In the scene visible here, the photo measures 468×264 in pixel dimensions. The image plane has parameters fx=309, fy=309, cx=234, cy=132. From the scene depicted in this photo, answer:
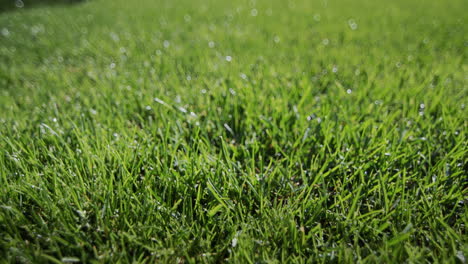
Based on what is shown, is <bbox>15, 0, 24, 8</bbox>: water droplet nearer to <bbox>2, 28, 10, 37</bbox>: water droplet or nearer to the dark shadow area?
the dark shadow area

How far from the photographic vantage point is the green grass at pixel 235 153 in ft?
3.35

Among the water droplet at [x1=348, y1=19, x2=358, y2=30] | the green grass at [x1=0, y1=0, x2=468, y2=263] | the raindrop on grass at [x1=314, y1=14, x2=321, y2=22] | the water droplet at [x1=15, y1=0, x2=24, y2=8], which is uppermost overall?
the raindrop on grass at [x1=314, y1=14, x2=321, y2=22]

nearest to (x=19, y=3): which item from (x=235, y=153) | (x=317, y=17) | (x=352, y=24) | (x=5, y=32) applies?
(x=5, y=32)

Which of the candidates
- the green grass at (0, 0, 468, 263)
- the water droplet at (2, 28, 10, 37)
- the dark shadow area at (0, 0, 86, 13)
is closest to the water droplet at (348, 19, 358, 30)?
the green grass at (0, 0, 468, 263)

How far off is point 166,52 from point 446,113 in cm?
231

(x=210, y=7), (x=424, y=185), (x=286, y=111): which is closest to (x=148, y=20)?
(x=210, y=7)

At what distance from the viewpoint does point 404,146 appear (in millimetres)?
1433

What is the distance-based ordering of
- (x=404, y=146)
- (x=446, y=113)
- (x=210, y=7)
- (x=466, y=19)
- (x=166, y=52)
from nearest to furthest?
(x=404, y=146) < (x=446, y=113) < (x=166, y=52) < (x=466, y=19) < (x=210, y=7)

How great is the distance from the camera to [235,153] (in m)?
1.41

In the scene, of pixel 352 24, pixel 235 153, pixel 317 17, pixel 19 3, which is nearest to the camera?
pixel 235 153

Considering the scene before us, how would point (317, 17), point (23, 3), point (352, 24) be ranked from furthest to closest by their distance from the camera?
point (23, 3) → point (317, 17) → point (352, 24)

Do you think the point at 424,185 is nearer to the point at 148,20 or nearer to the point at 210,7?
the point at 148,20

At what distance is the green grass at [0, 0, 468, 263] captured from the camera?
1.02m

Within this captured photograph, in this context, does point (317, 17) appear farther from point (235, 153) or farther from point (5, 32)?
point (5, 32)
